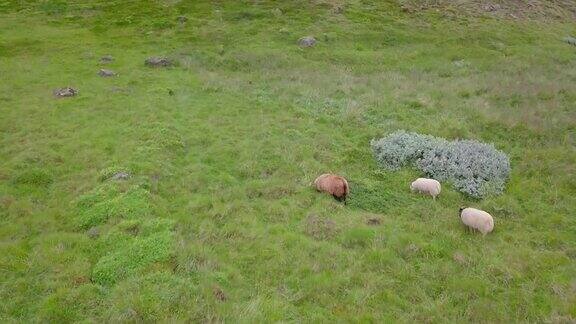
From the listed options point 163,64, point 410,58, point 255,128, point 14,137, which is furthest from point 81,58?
point 410,58

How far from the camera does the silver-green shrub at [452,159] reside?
18.8m

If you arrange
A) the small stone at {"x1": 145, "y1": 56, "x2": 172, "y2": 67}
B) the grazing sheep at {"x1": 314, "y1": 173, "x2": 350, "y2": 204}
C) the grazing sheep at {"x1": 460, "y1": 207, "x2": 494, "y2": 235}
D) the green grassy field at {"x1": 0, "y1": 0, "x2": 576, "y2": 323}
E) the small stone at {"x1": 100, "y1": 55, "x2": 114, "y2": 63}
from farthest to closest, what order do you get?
the small stone at {"x1": 100, "y1": 55, "x2": 114, "y2": 63}, the small stone at {"x1": 145, "y1": 56, "x2": 172, "y2": 67}, the grazing sheep at {"x1": 314, "y1": 173, "x2": 350, "y2": 204}, the grazing sheep at {"x1": 460, "y1": 207, "x2": 494, "y2": 235}, the green grassy field at {"x1": 0, "y1": 0, "x2": 576, "y2": 323}

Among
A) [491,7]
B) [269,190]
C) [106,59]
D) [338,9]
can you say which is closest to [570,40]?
[491,7]

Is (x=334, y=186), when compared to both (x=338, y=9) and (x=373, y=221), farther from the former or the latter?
(x=338, y=9)

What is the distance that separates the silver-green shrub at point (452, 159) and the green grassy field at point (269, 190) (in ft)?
1.93

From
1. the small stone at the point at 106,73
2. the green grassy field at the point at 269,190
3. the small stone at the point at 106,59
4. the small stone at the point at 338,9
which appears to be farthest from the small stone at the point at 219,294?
the small stone at the point at 338,9

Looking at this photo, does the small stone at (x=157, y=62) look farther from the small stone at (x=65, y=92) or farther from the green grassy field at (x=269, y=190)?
the small stone at (x=65, y=92)

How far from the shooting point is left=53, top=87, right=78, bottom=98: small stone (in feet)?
93.1

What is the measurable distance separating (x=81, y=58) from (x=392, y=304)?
3166 cm

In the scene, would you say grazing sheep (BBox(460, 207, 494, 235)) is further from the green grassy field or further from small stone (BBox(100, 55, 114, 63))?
small stone (BBox(100, 55, 114, 63))

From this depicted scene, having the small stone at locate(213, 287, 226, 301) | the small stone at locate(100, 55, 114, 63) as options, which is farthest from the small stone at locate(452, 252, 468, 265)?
the small stone at locate(100, 55, 114, 63)

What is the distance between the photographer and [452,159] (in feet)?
65.3

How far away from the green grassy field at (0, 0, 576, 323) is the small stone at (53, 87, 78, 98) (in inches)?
33.1

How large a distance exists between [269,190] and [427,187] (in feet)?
18.5
